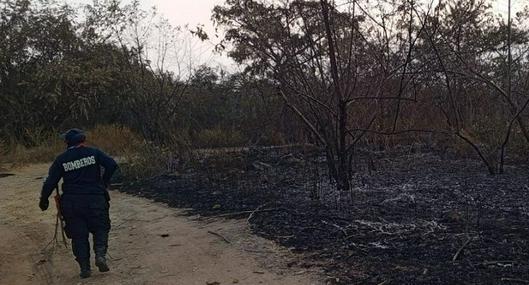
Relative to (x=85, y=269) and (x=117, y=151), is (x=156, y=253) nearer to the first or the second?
(x=85, y=269)

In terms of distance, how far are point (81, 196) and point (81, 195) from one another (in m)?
0.01

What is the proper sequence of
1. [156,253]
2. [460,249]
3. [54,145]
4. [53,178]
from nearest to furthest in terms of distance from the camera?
[460,249]
[53,178]
[156,253]
[54,145]

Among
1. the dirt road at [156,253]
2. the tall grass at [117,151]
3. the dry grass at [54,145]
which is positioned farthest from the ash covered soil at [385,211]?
the dry grass at [54,145]

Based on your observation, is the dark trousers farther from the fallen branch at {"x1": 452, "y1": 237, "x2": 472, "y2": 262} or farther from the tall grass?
the tall grass

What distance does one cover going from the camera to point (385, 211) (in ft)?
23.9

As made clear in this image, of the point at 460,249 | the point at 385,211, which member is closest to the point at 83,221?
the point at 385,211

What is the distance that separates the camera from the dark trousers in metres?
5.99

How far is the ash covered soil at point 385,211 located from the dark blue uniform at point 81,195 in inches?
81.6

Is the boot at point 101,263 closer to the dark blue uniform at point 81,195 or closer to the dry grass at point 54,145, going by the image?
the dark blue uniform at point 81,195

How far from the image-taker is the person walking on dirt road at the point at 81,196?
600 centimetres

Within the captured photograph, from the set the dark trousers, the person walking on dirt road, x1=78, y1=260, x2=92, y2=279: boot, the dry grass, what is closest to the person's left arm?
the person walking on dirt road

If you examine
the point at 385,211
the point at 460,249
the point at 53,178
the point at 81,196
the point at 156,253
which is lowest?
the point at 156,253

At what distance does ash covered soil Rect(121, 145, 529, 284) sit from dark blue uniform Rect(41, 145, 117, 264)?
2073mm

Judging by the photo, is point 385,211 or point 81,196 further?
point 385,211
